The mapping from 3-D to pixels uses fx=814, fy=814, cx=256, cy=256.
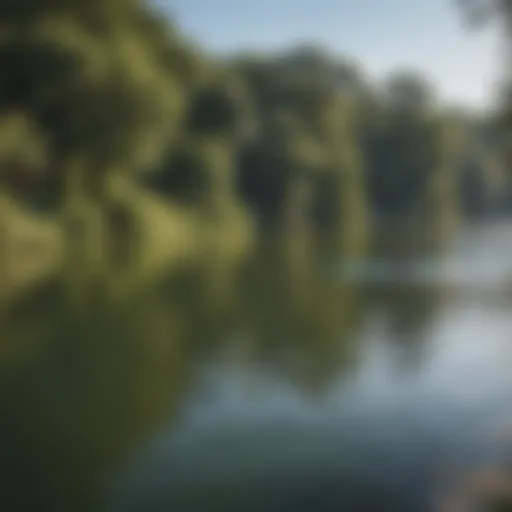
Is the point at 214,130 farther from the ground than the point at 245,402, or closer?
farther from the ground

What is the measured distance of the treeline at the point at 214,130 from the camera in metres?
27.3

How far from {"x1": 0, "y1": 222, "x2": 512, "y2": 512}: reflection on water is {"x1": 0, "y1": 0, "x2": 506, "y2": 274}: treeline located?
12166 millimetres

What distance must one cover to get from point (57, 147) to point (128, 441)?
23639 millimetres

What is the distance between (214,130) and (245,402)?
3196cm

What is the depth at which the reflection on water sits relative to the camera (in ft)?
21.8

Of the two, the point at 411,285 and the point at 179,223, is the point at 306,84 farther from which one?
the point at 411,285

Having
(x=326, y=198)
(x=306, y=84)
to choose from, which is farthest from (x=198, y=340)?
(x=326, y=198)

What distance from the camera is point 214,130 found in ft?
132

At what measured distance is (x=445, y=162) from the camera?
185 ft

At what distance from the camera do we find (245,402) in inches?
372

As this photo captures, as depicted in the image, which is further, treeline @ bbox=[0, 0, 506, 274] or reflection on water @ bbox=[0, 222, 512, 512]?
treeline @ bbox=[0, 0, 506, 274]

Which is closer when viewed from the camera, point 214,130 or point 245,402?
point 245,402

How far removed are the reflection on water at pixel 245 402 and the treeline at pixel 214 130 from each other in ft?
→ 39.9

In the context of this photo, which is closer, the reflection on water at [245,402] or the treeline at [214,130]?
the reflection on water at [245,402]
